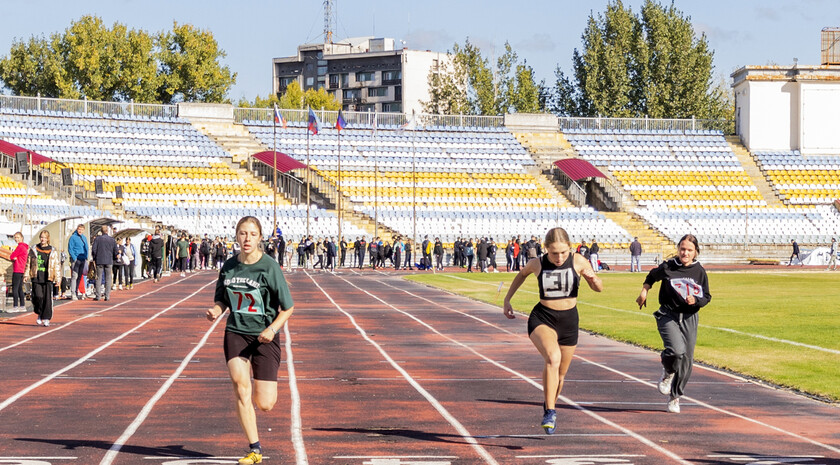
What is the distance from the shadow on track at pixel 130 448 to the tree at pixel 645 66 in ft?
272

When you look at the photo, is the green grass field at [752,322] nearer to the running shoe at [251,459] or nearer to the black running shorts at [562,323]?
the black running shorts at [562,323]

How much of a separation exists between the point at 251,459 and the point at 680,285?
502 cm

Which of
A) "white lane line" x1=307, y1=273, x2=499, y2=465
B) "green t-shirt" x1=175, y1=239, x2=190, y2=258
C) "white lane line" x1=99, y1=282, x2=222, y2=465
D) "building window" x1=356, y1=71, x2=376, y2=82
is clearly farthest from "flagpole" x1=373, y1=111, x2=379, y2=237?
"building window" x1=356, y1=71, x2=376, y2=82

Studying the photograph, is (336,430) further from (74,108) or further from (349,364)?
(74,108)

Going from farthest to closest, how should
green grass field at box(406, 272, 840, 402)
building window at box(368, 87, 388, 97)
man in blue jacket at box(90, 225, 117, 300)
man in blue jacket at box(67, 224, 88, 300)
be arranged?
building window at box(368, 87, 388, 97), man in blue jacket at box(90, 225, 117, 300), man in blue jacket at box(67, 224, 88, 300), green grass field at box(406, 272, 840, 402)

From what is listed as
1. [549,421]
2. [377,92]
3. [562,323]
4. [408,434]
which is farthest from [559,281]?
[377,92]

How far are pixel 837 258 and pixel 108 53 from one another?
55.7m

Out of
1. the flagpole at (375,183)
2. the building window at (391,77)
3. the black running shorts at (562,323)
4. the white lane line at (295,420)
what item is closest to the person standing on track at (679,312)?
the black running shorts at (562,323)

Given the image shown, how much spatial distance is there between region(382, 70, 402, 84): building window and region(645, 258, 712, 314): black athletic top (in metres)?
139

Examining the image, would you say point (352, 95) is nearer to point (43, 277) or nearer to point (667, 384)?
point (43, 277)

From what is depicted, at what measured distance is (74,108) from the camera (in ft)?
225

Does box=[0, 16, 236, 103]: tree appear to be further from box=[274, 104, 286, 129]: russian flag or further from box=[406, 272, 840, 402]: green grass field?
box=[406, 272, 840, 402]: green grass field

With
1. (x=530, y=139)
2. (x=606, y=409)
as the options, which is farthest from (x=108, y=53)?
(x=606, y=409)

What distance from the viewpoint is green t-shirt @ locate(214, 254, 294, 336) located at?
8.49m
